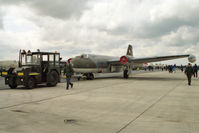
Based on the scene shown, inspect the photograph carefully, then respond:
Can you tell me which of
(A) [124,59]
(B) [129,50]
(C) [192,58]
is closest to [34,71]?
(A) [124,59]

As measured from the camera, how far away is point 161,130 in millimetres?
4230

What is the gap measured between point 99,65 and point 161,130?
56.0ft

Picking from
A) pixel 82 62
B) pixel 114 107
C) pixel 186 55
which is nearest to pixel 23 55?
pixel 82 62

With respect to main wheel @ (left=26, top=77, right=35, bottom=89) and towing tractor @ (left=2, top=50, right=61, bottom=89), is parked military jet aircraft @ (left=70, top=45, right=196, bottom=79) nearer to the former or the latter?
towing tractor @ (left=2, top=50, right=61, bottom=89)

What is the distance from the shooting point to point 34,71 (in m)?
12.1

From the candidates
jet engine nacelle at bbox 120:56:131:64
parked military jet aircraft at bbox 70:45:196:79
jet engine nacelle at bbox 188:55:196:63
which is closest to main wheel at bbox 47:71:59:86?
parked military jet aircraft at bbox 70:45:196:79

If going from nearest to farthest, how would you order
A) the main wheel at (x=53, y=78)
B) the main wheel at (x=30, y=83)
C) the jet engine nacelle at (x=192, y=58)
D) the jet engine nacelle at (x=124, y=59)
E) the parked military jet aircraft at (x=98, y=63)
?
the main wheel at (x=30, y=83) < the main wheel at (x=53, y=78) < the jet engine nacelle at (x=192, y=58) < the parked military jet aircraft at (x=98, y=63) < the jet engine nacelle at (x=124, y=59)

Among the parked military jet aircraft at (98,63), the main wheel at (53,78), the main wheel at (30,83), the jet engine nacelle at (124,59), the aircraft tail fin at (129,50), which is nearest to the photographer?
the main wheel at (30,83)

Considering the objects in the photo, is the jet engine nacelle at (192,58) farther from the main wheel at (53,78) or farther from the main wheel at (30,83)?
the main wheel at (30,83)

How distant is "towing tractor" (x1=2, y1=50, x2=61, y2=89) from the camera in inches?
449

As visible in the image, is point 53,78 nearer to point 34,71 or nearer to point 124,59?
point 34,71

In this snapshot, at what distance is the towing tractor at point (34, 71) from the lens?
37.4 feet

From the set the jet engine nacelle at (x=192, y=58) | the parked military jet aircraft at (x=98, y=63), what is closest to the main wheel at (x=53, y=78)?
the parked military jet aircraft at (x=98, y=63)

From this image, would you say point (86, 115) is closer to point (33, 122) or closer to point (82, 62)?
point (33, 122)
